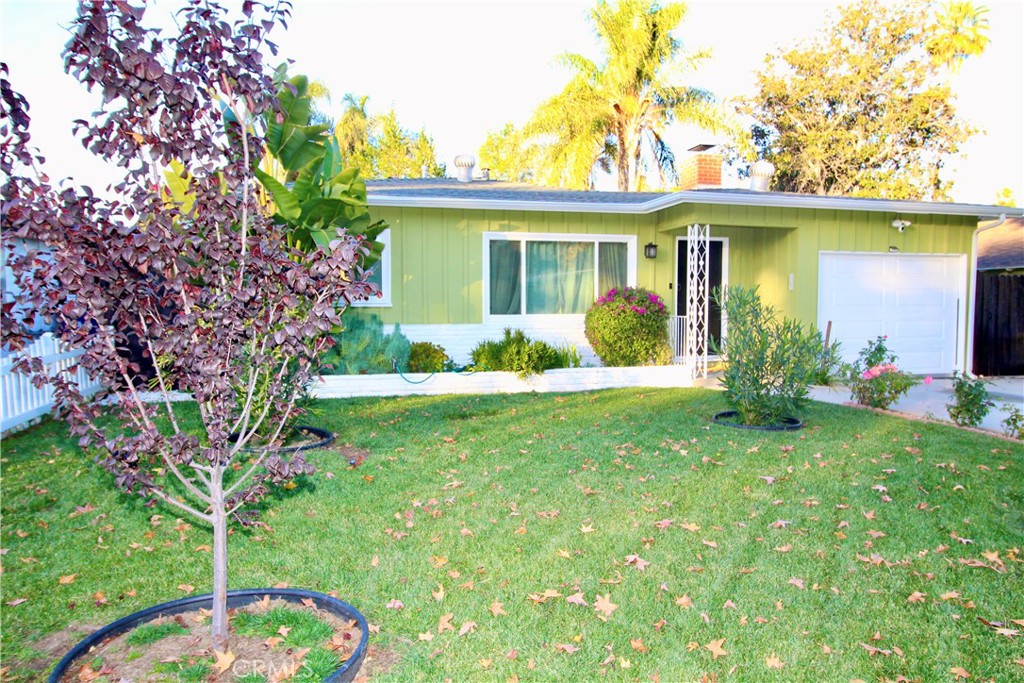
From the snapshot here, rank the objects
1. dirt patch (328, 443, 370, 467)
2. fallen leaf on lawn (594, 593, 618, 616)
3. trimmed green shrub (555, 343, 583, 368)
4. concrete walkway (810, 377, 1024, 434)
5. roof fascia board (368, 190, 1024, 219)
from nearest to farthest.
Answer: fallen leaf on lawn (594, 593, 618, 616) < dirt patch (328, 443, 370, 467) < concrete walkway (810, 377, 1024, 434) < roof fascia board (368, 190, 1024, 219) < trimmed green shrub (555, 343, 583, 368)

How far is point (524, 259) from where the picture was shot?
11.4 m

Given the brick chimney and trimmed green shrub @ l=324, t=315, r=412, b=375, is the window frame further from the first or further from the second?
the brick chimney

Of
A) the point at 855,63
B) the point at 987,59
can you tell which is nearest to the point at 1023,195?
the point at 987,59

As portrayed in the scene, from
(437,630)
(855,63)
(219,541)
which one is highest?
(855,63)

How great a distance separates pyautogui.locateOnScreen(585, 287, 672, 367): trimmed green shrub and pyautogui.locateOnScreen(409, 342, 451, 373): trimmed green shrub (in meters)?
Result: 2.52

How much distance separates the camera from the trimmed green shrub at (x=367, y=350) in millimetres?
9844

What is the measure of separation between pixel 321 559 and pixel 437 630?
1116mm

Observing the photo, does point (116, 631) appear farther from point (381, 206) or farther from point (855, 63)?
point (855, 63)

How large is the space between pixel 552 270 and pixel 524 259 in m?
0.54

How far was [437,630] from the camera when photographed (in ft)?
10.8

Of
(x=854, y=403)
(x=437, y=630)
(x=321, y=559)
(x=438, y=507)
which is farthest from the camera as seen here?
(x=854, y=403)

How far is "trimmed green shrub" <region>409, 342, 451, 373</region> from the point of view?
33.6 ft

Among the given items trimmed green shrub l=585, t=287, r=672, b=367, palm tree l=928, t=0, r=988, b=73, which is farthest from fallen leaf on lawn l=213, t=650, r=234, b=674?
palm tree l=928, t=0, r=988, b=73

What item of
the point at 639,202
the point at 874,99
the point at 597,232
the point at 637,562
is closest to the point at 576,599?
the point at 637,562
